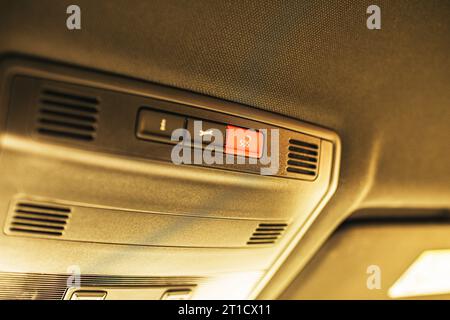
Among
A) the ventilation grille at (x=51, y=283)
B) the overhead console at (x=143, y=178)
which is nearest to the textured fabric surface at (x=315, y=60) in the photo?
the overhead console at (x=143, y=178)

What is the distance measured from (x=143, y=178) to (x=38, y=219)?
0.86ft

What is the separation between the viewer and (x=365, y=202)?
1.43 meters

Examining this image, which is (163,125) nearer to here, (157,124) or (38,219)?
(157,124)

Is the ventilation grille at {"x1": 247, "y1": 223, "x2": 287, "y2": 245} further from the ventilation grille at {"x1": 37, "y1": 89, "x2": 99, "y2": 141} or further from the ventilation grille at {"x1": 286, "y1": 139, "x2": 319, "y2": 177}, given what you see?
the ventilation grille at {"x1": 37, "y1": 89, "x2": 99, "y2": 141}

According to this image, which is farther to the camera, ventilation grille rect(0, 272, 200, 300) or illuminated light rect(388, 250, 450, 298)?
illuminated light rect(388, 250, 450, 298)

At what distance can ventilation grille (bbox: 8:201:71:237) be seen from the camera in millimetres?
1029

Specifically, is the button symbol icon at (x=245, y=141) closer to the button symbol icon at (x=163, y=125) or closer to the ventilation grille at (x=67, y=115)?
the button symbol icon at (x=163, y=125)

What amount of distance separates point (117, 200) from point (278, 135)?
453 millimetres

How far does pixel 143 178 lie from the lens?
108cm

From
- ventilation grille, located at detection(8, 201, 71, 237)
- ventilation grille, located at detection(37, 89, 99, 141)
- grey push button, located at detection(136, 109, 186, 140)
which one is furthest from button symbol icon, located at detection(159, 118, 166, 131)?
ventilation grille, located at detection(8, 201, 71, 237)

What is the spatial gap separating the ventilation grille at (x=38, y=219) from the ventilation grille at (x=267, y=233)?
1.84ft

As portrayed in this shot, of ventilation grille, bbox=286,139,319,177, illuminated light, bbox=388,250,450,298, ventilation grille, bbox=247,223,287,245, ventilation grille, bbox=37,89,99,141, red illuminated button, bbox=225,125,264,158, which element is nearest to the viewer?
ventilation grille, bbox=37,89,99,141

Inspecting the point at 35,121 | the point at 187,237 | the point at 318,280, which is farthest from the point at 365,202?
the point at 35,121

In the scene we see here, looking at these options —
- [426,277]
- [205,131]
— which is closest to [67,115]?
[205,131]
